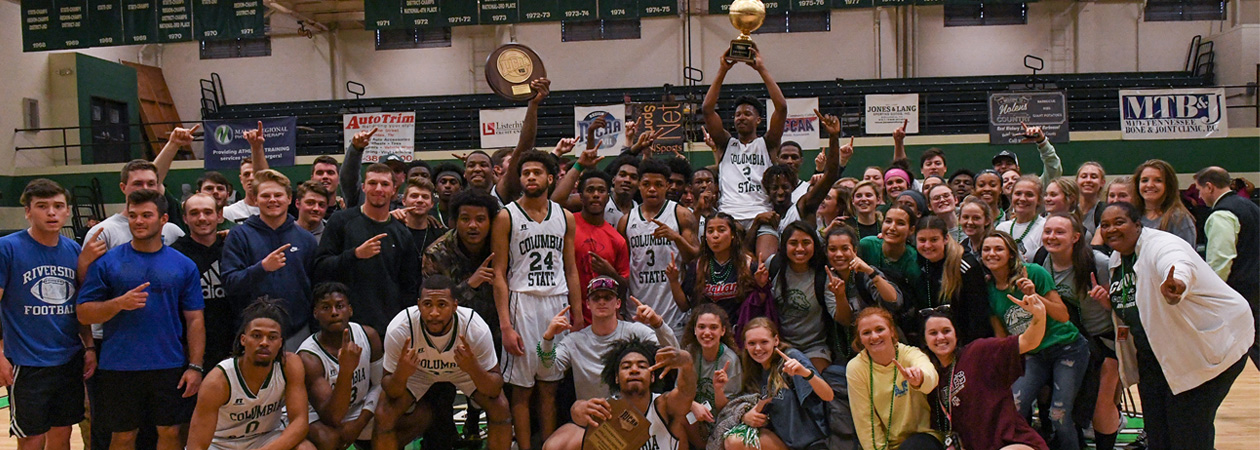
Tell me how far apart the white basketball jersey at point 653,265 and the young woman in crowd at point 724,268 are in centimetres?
22

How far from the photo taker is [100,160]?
18156 mm

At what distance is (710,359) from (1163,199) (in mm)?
2826

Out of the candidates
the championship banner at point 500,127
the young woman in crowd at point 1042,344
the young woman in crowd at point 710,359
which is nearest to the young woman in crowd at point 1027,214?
the young woman in crowd at point 1042,344

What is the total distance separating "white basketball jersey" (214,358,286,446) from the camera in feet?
15.2

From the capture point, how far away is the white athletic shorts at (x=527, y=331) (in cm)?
521

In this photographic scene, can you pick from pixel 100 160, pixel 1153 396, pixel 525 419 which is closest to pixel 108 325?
pixel 525 419

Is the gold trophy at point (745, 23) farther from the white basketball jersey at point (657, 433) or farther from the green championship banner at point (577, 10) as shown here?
the green championship banner at point (577, 10)

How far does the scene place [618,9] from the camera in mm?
14398

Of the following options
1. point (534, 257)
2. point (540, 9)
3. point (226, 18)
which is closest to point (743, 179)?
point (534, 257)

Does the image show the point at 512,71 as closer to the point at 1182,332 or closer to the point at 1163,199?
the point at 1163,199

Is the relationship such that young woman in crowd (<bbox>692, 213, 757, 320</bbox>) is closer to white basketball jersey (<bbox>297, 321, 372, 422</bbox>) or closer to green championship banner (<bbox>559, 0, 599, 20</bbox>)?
white basketball jersey (<bbox>297, 321, 372, 422</bbox>)

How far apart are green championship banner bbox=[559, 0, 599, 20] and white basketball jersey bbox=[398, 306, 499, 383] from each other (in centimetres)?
1026

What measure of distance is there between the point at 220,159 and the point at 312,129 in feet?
6.50

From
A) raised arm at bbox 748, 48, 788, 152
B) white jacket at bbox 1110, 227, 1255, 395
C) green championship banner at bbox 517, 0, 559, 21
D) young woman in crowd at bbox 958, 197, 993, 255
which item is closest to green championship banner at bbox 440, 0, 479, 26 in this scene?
green championship banner at bbox 517, 0, 559, 21
